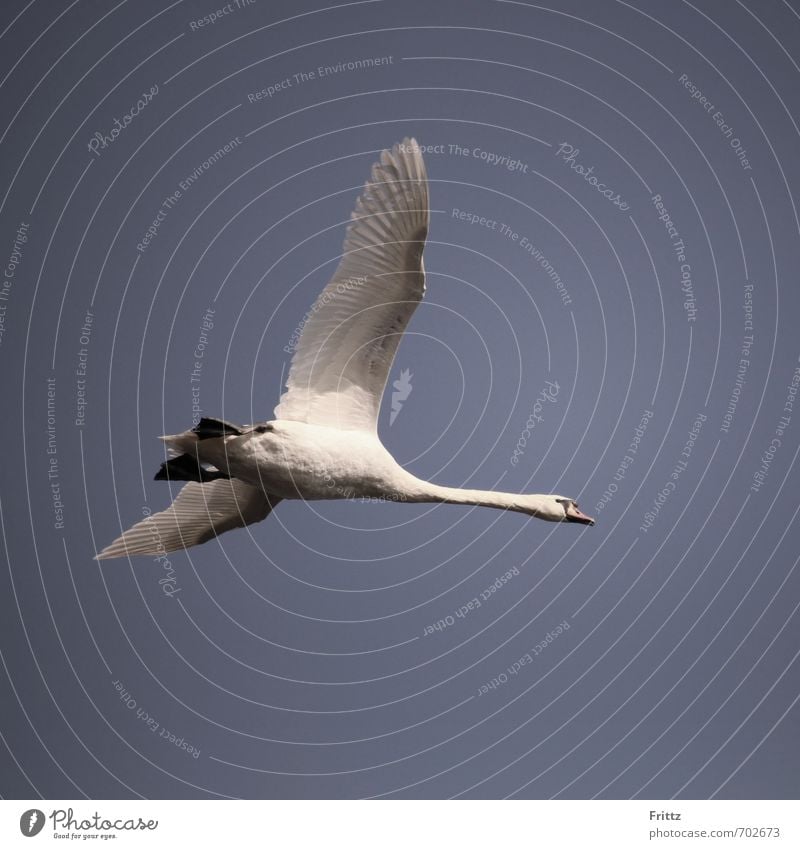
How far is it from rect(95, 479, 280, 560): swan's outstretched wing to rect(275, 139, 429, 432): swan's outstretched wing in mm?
1765

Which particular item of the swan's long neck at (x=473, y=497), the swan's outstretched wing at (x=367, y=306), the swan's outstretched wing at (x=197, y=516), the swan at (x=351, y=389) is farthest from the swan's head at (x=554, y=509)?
the swan's outstretched wing at (x=197, y=516)

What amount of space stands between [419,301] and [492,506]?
2378 millimetres

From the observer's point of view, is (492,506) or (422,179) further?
(492,506)

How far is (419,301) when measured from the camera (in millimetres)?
15242

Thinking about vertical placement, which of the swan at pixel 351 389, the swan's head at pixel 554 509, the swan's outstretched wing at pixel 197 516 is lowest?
the swan's head at pixel 554 509

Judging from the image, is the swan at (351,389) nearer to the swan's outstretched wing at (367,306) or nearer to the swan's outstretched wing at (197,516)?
the swan's outstretched wing at (367,306)

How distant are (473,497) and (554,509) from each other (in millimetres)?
1141

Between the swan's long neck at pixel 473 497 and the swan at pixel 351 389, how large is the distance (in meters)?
0.01

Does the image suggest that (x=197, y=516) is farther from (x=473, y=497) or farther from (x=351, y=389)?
(x=473, y=497)

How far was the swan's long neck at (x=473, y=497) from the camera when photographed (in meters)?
15.5

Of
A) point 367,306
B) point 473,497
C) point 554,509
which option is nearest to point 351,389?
point 367,306

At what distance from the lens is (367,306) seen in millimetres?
15266

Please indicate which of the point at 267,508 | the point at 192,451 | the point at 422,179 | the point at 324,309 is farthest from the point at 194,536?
the point at 422,179
